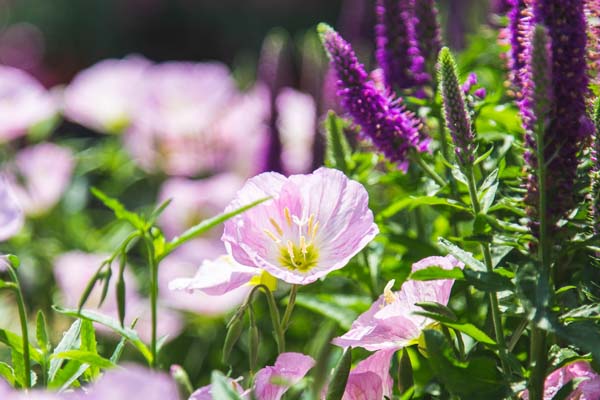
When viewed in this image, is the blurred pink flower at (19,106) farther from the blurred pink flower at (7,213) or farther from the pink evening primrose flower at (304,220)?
the pink evening primrose flower at (304,220)

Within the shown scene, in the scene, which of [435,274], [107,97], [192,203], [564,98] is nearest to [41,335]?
Answer: [435,274]

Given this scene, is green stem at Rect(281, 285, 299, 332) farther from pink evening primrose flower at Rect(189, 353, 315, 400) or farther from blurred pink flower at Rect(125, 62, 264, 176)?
blurred pink flower at Rect(125, 62, 264, 176)

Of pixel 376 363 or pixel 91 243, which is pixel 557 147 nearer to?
pixel 376 363

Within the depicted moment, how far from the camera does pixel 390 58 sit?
85cm

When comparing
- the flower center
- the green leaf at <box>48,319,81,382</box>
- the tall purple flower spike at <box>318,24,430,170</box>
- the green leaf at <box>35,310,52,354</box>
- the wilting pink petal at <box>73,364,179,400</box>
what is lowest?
the green leaf at <box>48,319,81,382</box>

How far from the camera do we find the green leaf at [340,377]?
578 millimetres

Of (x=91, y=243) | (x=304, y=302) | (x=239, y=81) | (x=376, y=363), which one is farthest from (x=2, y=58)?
(x=376, y=363)

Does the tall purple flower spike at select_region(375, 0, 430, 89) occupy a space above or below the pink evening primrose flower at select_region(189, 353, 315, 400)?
above

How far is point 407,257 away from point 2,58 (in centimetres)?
224

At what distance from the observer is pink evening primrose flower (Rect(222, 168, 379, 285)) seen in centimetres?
68

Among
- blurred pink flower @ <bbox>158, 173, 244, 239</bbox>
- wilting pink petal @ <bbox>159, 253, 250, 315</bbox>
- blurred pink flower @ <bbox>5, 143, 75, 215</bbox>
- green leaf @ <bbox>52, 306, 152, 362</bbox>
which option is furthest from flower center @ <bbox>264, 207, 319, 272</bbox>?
blurred pink flower @ <bbox>5, 143, 75, 215</bbox>

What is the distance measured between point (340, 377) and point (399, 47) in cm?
37

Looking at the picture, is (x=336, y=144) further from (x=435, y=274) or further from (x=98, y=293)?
(x=98, y=293)

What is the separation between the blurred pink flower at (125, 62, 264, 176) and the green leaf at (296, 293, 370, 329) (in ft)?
2.13
